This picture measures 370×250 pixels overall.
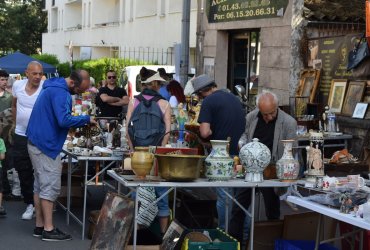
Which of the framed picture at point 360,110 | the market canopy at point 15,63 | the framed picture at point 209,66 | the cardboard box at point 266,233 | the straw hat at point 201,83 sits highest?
the straw hat at point 201,83

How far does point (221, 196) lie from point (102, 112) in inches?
207

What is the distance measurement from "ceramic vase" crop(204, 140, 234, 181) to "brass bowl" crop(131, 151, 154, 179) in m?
0.56

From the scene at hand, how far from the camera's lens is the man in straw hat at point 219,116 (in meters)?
8.46

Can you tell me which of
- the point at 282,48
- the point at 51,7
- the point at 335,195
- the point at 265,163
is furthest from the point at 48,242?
the point at 51,7

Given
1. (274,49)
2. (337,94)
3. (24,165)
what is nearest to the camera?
(24,165)

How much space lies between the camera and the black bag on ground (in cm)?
1173

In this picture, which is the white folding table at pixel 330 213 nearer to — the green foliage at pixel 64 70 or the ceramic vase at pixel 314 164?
the ceramic vase at pixel 314 164

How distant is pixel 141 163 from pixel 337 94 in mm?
6043

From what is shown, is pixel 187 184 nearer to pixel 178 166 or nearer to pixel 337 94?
pixel 178 166

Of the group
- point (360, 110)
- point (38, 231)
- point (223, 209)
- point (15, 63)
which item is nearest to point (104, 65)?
point (15, 63)

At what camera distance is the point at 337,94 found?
40.9 feet

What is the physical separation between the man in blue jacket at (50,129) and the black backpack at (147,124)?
1.75ft

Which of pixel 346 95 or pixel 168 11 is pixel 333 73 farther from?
pixel 168 11

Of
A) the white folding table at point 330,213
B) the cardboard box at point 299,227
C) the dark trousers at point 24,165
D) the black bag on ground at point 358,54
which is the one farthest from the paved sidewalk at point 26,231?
the black bag on ground at point 358,54
